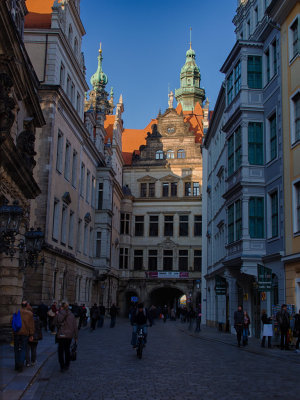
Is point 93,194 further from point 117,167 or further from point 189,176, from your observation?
point 189,176

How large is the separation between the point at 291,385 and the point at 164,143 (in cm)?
5278

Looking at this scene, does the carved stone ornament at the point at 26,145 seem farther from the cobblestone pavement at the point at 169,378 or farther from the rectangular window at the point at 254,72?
the rectangular window at the point at 254,72

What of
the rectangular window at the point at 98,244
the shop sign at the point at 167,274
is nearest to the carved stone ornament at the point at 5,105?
the rectangular window at the point at 98,244

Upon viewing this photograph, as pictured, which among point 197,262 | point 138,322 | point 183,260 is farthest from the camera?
point 183,260

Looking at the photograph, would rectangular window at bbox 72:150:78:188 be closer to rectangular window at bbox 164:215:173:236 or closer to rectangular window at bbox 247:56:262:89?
rectangular window at bbox 247:56:262:89

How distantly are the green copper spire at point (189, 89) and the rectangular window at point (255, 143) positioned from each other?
194ft

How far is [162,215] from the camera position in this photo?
203 feet

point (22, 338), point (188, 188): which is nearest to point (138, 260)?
point (188, 188)

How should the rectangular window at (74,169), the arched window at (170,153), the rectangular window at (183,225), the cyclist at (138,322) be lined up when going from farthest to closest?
the arched window at (170,153)
the rectangular window at (183,225)
the rectangular window at (74,169)
the cyclist at (138,322)

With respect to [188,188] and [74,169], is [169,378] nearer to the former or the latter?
[74,169]

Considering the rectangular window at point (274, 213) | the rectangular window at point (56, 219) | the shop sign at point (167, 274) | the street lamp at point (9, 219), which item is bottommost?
the street lamp at point (9, 219)

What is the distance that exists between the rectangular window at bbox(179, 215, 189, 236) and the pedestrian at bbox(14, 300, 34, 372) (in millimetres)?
49574

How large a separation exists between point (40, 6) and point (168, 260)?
3270 centimetres

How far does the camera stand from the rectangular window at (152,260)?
60.8 meters
